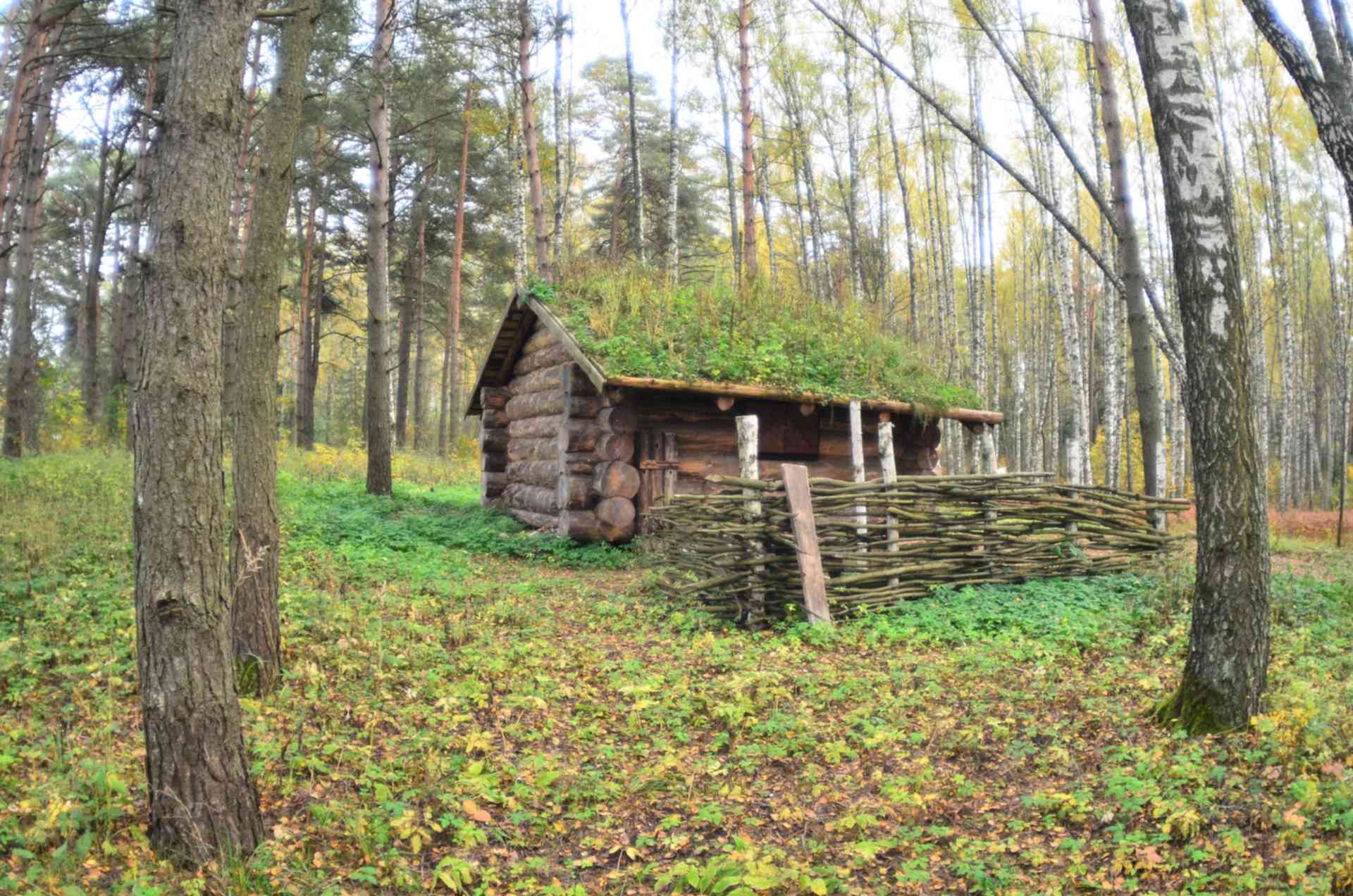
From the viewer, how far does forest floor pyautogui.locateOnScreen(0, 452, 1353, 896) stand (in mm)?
3316

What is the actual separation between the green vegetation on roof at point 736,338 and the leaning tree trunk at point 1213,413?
6737 millimetres

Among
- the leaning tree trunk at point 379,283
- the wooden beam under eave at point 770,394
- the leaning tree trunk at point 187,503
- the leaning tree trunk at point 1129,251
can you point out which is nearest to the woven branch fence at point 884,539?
the leaning tree trunk at point 1129,251

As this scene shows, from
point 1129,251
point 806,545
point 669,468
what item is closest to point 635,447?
point 669,468

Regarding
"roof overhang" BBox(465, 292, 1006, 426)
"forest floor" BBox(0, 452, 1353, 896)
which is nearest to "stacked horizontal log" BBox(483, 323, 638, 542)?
"roof overhang" BBox(465, 292, 1006, 426)

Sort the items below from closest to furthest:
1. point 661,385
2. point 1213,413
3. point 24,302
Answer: point 1213,413 → point 661,385 → point 24,302

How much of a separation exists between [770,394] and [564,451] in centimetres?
306

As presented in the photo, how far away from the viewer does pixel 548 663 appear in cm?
611

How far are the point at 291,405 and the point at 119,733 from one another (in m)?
30.1

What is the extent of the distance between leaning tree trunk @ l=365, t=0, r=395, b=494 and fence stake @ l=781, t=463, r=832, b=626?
859cm

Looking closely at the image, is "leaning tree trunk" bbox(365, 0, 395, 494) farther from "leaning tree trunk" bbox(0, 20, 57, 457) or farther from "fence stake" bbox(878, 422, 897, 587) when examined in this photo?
"fence stake" bbox(878, 422, 897, 587)

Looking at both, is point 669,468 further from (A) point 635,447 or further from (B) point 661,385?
(B) point 661,385

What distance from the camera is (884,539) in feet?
27.8

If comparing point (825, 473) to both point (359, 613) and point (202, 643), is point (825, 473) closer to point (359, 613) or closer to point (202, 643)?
point (359, 613)

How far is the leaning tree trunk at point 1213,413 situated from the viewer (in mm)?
4203
